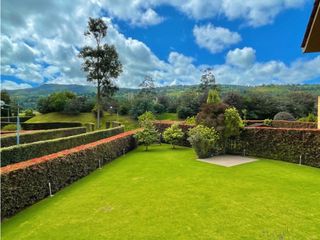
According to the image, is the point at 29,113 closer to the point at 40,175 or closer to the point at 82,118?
the point at 82,118

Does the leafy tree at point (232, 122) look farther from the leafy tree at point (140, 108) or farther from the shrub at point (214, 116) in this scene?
the leafy tree at point (140, 108)

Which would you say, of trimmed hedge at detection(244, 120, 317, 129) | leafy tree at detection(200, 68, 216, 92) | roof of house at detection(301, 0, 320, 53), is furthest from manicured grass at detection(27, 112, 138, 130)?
roof of house at detection(301, 0, 320, 53)

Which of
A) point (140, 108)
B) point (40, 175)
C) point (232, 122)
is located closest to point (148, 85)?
point (140, 108)

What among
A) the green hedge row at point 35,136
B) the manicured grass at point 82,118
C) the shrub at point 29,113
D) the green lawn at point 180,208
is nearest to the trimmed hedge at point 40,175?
the green lawn at point 180,208

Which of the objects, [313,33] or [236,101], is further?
[236,101]

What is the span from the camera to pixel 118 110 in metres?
43.0

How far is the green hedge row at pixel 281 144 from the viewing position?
35.1 feet

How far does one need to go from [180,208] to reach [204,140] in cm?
745

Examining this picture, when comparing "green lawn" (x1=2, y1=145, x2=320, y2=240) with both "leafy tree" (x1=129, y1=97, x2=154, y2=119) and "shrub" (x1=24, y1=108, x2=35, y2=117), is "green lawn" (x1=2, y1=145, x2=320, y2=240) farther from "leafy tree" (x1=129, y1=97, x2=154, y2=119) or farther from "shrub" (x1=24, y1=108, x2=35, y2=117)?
"shrub" (x1=24, y1=108, x2=35, y2=117)

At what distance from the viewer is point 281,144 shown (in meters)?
12.0

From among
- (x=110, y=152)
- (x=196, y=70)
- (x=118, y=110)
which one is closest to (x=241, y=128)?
(x=110, y=152)

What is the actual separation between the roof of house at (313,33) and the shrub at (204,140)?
747cm

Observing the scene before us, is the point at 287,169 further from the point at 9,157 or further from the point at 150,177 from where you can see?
the point at 9,157

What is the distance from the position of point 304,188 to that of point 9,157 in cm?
1105
